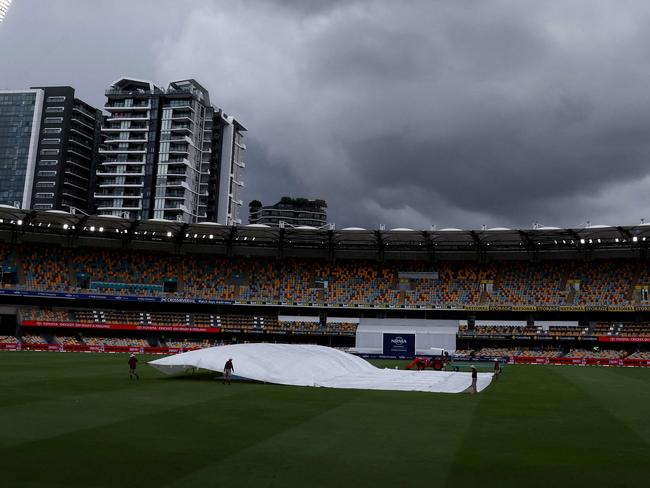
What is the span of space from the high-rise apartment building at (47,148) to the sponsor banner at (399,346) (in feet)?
351

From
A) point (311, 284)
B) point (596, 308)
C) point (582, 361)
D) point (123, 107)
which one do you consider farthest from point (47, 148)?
point (582, 361)

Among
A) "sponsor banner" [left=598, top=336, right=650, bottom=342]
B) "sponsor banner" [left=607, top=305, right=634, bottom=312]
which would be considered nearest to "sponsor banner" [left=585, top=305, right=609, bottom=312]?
"sponsor banner" [left=607, top=305, right=634, bottom=312]

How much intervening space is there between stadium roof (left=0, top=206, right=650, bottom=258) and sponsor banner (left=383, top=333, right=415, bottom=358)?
548 inches

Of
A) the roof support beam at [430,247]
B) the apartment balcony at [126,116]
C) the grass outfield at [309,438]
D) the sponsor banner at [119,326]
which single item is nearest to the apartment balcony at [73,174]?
the apartment balcony at [126,116]

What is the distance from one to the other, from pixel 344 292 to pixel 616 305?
3558cm

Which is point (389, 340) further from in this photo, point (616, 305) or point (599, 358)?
point (616, 305)

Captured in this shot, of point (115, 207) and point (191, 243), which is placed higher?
point (115, 207)

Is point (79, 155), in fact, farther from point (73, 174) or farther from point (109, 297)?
point (109, 297)

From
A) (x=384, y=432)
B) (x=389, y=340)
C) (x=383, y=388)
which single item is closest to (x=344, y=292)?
(x=389, y=340)

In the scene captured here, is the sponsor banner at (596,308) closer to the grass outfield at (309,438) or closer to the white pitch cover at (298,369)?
the white pitch cover at (298,369)

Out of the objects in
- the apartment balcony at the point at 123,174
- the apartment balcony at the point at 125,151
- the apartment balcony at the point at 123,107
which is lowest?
the apartment balcony at the point at 123,174

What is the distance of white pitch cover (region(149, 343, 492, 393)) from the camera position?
3167cm

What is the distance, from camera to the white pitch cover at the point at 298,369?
31.7 m

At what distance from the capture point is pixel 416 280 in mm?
85750
